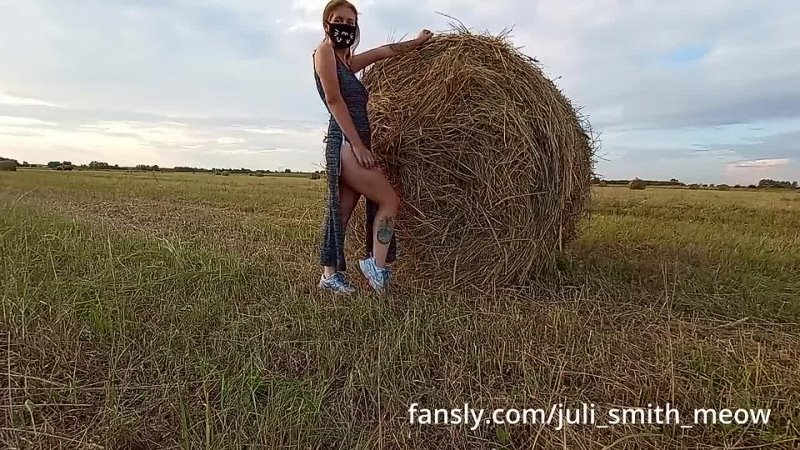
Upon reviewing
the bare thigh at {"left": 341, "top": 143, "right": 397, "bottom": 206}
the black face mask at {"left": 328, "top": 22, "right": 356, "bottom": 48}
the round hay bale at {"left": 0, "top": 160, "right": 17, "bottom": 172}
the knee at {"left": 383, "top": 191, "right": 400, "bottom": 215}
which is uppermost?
the black face mask at {"left": 328, "top": 22, "right": 356, "bottom": 48}

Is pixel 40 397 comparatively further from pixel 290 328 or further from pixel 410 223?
pixel 410 223

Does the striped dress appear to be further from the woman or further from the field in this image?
the field

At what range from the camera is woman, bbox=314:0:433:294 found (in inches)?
112

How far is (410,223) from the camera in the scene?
11.2ft

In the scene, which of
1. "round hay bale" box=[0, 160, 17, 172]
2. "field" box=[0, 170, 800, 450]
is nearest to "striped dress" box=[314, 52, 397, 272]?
"field" box=[0, 170, 800, 450]

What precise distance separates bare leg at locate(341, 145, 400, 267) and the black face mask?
1.78 ft

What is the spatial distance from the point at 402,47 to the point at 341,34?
2.07 ft

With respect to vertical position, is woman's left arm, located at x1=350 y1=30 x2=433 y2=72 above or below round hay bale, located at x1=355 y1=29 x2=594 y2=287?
above

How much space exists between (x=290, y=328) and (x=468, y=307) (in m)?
0.91

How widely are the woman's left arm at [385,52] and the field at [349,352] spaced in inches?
49.9

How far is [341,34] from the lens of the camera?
2889 millimetres

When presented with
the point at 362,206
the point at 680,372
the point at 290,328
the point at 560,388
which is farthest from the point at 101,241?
the point at 680,372

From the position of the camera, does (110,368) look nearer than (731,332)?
Yes

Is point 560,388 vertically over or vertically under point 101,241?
under
